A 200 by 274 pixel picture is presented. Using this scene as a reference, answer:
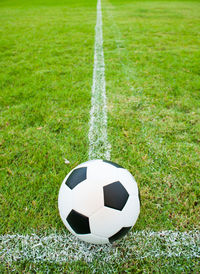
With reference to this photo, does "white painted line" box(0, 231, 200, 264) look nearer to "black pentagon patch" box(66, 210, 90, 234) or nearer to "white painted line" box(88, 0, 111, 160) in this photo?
"black pentagon patch" box(66, 210, 90, 234)

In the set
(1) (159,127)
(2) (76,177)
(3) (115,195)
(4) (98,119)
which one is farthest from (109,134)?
(3) (115,195)

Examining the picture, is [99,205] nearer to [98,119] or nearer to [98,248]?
[98,248]

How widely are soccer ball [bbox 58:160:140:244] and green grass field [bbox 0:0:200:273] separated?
1.05 feet

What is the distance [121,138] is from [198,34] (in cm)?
756

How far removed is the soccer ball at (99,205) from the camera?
1.39 m

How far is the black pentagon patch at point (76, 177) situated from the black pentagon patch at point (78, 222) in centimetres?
22

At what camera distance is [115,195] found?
1.45 m

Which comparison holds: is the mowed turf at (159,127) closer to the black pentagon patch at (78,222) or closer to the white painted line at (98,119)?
the white painted line at (98,119)

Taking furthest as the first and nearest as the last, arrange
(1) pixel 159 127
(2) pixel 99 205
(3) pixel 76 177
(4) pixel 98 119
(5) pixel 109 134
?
(4) pixel 98 119 < (1) pixel 159 127 < (5) pixel 109 134 < (3) pixel 76 177 < (2) pixel 99 205

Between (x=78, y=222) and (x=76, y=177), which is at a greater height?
(x=76, y=177)

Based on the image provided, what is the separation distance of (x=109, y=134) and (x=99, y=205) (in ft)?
4.73

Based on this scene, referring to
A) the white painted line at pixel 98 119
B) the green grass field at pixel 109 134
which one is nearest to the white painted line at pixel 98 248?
the green grass field at pixel 109 134

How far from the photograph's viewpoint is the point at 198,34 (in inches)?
300

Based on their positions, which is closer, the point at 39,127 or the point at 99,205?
the point at 99,205
